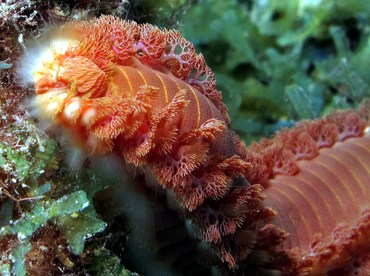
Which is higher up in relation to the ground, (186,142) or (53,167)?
(186,142)

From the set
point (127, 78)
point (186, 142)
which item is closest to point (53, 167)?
point (127, 78)

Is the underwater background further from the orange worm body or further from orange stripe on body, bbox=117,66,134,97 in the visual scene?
orange stripe on body, bbox=117,66,134,97

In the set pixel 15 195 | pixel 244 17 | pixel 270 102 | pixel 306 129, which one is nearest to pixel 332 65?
pixel 270 102

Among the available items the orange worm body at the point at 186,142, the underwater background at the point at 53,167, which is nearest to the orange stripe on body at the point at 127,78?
the orange worm body at the point at 186,142

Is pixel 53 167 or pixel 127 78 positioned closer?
pixel 127 78

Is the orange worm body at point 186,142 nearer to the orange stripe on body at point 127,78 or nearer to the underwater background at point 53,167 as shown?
the orange stripe on body at point 127,78

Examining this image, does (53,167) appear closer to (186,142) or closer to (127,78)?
(127,78)

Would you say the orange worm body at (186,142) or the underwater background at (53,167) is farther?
the underwater background at (53,167)

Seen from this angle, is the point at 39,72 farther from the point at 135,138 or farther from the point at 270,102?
the point at 270,102
